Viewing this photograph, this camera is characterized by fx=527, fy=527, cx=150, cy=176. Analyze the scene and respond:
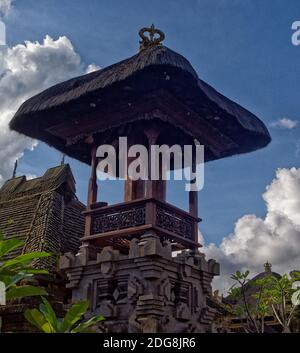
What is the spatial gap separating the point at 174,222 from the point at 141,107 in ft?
6.70

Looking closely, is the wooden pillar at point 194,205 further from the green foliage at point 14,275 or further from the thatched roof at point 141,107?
the green foliage at point 14,275

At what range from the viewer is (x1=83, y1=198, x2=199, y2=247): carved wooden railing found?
27.9 feet

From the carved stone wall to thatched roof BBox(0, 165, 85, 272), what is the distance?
54.4 inches

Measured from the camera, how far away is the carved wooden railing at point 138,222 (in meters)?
8.50

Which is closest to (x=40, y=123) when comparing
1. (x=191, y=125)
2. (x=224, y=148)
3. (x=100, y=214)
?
(x=100, y=214)

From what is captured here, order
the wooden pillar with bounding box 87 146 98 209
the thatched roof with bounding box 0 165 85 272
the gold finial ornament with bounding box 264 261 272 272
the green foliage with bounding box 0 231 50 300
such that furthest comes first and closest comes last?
the gold finial ornament with bounding box 264 261 272 272 < the thatched roof with bounding box 0 165 85 272 < the wooden pillar with bounding box 87 146 98 209 < the green foliage with bounding box 0 231 50 300

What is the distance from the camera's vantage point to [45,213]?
11766mm

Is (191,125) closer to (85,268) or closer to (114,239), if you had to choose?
(114,239)

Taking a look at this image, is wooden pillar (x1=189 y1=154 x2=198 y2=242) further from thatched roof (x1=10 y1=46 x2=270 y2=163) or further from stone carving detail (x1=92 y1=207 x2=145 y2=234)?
stone carving detail (x1=92 y1=207 x2=145 y2=234)

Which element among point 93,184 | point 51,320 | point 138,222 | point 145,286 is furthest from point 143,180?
point 51,320

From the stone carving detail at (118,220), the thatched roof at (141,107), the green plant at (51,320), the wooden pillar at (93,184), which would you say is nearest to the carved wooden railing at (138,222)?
the stone carving detail at (118,220)

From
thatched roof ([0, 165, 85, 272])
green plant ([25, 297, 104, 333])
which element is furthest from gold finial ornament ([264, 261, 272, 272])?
green plant ([25, 297, 104, 333])

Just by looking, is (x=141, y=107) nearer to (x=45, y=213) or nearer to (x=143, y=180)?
(x=143, y=180)
